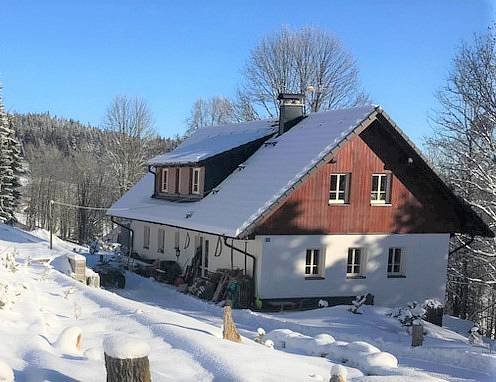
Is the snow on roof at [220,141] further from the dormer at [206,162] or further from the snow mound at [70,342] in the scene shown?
the snow mound at [70,342]

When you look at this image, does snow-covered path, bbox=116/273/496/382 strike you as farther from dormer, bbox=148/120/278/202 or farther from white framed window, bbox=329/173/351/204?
dormer, bbox=148/120/278/202

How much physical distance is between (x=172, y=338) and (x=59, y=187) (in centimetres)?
7031

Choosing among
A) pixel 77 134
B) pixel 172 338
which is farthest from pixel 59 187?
pixel 172 338

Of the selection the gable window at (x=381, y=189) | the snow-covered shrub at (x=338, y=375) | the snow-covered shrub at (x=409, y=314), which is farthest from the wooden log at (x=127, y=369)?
the gable window at (x=381, y=189)

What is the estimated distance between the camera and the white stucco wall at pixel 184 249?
749 inches

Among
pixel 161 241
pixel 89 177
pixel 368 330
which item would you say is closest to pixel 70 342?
pixel 368 330

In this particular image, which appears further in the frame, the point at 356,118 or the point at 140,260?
the point at 140,260

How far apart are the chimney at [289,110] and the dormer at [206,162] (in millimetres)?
763

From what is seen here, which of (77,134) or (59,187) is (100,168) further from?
(77,134)

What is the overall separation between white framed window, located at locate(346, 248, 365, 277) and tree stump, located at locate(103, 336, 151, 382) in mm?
15376

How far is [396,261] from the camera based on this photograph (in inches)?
815

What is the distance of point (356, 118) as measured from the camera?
64.2ft

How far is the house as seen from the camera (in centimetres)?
1844

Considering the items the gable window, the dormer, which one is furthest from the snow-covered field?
the dormer
